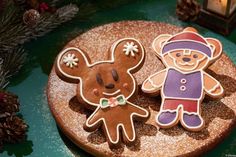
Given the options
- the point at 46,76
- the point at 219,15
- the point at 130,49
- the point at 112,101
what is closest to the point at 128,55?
the point at 130,49

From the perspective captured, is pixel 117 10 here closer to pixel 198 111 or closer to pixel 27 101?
pixel 27 101

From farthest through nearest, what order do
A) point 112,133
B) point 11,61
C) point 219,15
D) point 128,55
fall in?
point 219,15 < point 11,61 < point 128,55 < point 112,133

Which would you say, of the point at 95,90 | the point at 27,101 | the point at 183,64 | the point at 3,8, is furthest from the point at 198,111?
the point at 3,8

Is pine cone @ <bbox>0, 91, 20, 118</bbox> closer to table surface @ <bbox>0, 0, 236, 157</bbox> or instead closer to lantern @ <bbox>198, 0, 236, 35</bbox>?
table surface @ <bbox>0, 0, 236, 157</bbox>

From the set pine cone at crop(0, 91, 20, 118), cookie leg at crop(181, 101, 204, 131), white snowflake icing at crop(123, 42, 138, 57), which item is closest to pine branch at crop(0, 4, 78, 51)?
pine cone at crop(0, 91, 20, 118)

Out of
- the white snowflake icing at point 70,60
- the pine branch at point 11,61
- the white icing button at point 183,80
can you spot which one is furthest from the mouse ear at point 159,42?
the pine branch at point 11,61

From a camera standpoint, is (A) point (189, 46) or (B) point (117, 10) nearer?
(A) point (189, 46)

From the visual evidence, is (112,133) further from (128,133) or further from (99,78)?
(99,78)
